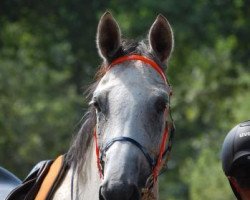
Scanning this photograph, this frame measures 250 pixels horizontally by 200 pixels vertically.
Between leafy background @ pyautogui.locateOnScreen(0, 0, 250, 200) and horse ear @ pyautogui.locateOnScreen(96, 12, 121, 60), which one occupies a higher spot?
horse ear @ pyautogui.locateOnScreen(96, 12, 121, 60)

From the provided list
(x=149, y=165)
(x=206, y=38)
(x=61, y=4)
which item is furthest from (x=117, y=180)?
(x=206, y=38)

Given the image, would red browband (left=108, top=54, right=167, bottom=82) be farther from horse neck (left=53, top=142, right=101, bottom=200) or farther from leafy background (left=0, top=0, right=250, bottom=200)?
leafy background (left=0, top=0, right=250, bottom=200)

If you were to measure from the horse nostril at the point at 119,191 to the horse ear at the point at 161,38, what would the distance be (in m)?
1.17

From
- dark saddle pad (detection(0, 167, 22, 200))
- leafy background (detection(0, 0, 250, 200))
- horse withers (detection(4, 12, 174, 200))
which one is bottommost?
leafy background (detection(0, 0, 250, 200))

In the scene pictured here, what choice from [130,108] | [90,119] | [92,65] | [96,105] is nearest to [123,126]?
[130,108]

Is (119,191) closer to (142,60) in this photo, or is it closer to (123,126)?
(123,126)

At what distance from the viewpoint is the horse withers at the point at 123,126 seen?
18.4 feet

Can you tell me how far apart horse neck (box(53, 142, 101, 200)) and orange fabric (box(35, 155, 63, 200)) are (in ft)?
0.22

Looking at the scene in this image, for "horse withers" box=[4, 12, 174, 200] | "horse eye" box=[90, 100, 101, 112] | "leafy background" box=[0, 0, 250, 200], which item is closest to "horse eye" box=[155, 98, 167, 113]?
"horse withers" box=[4, 12, 174, 200]

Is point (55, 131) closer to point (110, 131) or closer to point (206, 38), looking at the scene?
point (206, 38)

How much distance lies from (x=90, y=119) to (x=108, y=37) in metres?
0.57

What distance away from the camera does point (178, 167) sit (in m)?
37.8

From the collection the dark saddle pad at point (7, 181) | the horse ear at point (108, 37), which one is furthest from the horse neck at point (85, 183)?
the dark saddle pad at point (7, 181)

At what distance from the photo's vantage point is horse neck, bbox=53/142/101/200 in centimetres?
595
